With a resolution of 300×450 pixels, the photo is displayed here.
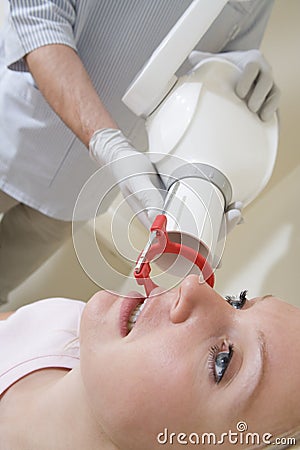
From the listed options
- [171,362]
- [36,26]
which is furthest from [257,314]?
[36,26]

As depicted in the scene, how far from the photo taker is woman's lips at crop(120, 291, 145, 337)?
725 mm

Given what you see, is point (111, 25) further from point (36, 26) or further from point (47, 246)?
point (47, 246)

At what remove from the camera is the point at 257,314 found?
70cm

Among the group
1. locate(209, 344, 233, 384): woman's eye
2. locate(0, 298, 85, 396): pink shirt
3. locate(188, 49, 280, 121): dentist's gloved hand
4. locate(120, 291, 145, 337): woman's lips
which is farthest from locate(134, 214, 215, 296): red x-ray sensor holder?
locate(188, 49, 280, 121): dentist's gloved hand

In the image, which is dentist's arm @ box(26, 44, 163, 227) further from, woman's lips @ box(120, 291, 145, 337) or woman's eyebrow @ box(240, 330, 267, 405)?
woman's eyebrow @ box(240, 330, 267, 405)

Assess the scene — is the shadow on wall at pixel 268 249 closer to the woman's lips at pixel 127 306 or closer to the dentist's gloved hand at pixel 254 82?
the dentist's gloved hand at pixel 254 82

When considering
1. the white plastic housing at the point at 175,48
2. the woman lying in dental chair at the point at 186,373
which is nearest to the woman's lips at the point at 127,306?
the woman lying in dental chair at the point at 186,373

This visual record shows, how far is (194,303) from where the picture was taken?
69cm

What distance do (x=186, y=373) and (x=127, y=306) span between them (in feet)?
0.41

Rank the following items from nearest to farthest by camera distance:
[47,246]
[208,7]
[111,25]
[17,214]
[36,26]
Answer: [208,7], [36,26], [111,25], [17,214], [47,246]

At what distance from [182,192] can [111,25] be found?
48cm

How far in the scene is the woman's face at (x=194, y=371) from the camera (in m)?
0.64

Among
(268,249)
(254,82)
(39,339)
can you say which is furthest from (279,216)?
(39,339)

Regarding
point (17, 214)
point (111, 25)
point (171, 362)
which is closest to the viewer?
point (171, 362)
